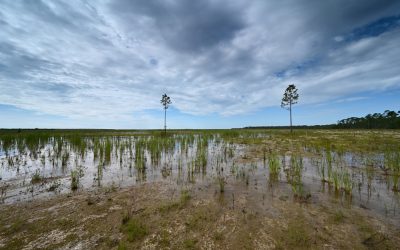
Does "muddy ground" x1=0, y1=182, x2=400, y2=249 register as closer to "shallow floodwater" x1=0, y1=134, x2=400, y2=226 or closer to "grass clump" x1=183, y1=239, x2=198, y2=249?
"grass clump" x1=183, y1=239, x2=198, y2=249

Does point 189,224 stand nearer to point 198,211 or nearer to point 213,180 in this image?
point 198,211

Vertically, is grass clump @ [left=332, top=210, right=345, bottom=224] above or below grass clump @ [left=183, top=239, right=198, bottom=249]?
above

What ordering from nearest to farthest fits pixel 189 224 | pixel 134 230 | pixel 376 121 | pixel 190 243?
1. pixel 190 243
2. pixel 134 230
3. pixel 189 224
4. pixel 376 121

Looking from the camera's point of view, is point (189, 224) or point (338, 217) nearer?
point (189, 224)

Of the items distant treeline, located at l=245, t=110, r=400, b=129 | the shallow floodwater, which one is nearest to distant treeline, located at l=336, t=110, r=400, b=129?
distant treeline, located at l=245, t=110, r=400, b=129

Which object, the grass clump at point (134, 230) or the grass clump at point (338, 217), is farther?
the grass clump at point (338, 217)

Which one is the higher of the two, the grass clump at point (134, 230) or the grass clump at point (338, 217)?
the grass clump at point (134, 230)

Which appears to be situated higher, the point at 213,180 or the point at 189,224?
the point at 213,180

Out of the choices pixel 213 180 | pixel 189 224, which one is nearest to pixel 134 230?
pixel 189 224

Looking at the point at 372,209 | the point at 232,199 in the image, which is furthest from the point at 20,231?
the point at 372,209

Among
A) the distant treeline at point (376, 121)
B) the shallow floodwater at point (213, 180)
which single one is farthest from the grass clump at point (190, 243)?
the distant treeline at point (376, 121)

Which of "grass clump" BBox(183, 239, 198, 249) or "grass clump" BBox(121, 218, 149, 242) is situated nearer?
"grass clump" BBox(183, 239, 198, 249)

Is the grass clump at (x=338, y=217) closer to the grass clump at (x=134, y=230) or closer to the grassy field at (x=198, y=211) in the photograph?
the grassy field at (x=198, y=211)

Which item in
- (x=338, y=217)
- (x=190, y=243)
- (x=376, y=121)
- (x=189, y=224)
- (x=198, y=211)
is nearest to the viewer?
(x=190, y=243)
